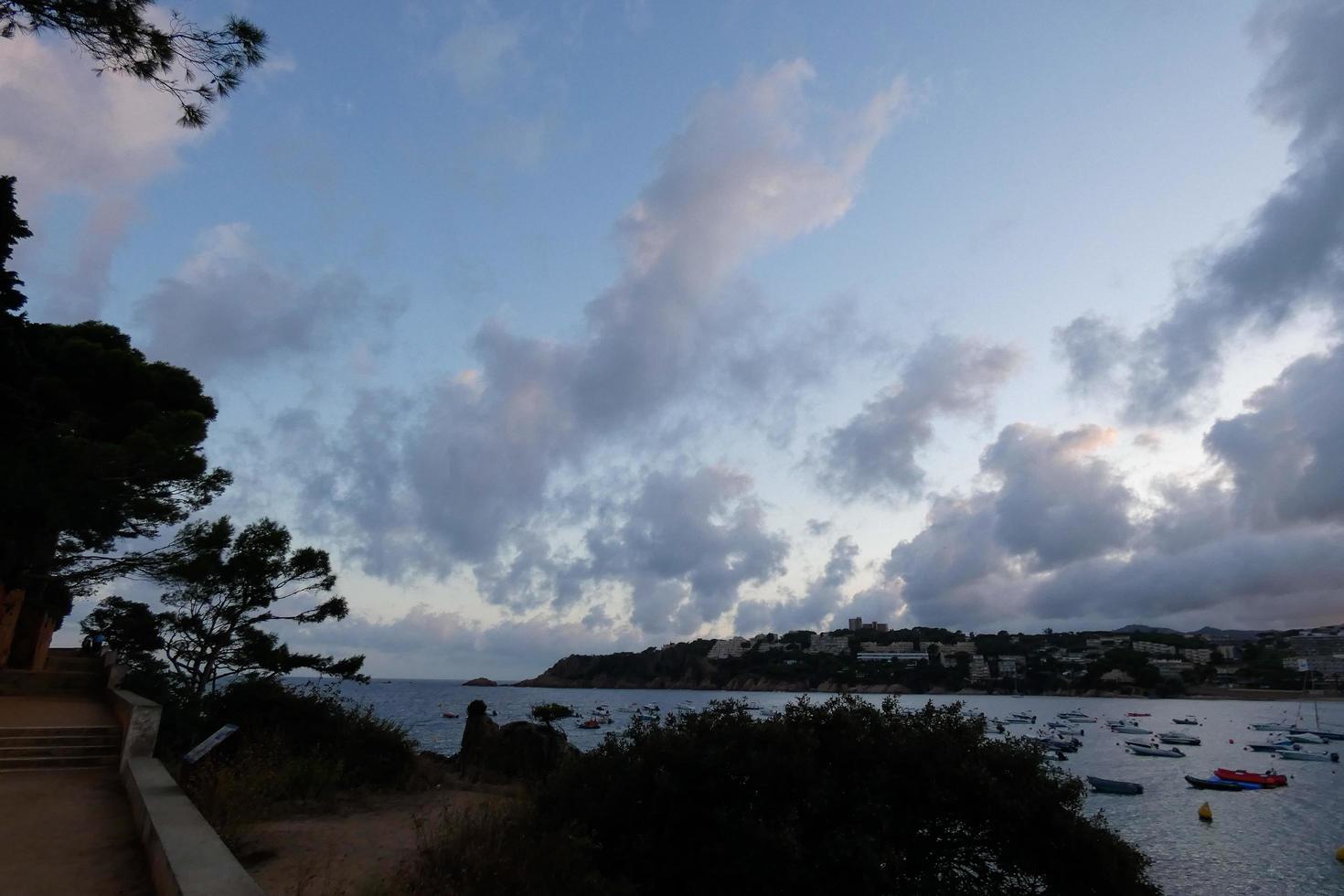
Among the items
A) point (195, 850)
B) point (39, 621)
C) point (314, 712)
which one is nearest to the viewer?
point (195, 850)

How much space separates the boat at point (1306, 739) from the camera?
274 feet

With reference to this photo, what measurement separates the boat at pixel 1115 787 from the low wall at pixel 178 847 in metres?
56.9

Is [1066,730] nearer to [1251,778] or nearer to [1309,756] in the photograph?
[1309,756]

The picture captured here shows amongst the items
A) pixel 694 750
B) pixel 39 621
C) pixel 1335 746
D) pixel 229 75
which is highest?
pixel 229 75

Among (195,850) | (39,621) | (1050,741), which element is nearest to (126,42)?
(195,850)

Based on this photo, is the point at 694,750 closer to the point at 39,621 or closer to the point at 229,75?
the point at 229,75

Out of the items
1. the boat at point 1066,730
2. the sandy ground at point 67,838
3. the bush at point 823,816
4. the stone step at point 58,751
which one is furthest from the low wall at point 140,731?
the boat at point 1066,730

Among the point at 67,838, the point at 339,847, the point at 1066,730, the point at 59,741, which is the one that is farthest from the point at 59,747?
the point at 1066,730

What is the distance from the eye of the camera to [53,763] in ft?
42.4

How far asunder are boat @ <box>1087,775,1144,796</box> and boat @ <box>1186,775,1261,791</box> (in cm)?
589

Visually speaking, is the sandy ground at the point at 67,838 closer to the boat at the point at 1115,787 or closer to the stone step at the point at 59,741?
the stone step at the point at 59,741

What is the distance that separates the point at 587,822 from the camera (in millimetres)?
11234

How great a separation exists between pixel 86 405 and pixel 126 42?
19811mm

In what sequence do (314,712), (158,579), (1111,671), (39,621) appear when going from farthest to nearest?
1. (1111,671)
2. (39,621)
3. (158,579)
4. (314,712)
